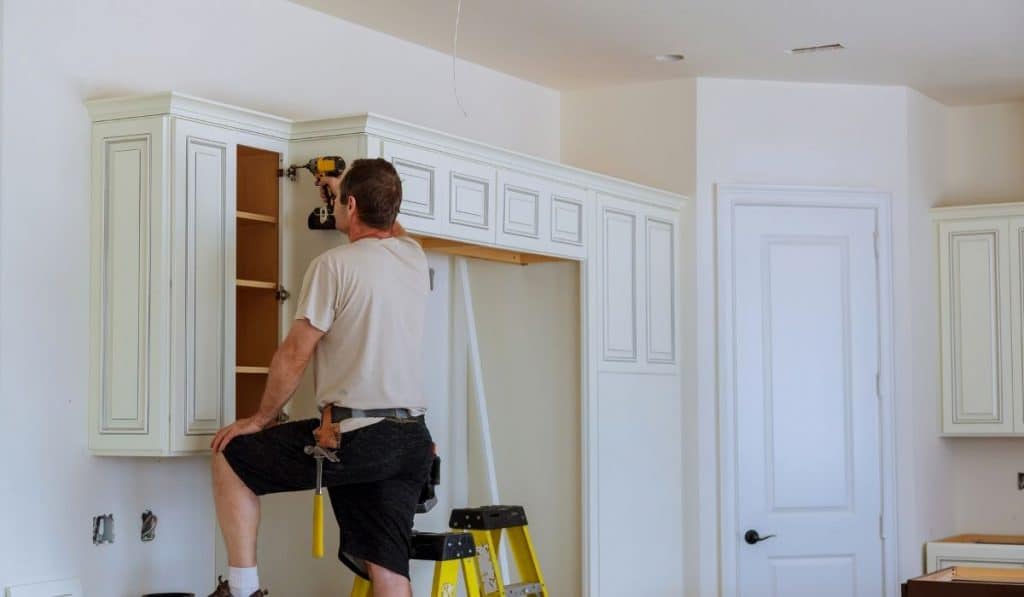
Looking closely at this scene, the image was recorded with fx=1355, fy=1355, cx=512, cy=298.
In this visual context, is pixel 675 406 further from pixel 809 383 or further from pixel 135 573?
pixel 135 573

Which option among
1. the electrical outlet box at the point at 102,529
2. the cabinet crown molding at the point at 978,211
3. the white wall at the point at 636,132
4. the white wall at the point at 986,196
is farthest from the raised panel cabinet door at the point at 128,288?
the white wall at the point at 986,196

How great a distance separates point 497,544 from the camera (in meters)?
5.00

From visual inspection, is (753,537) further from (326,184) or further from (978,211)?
(326,184)

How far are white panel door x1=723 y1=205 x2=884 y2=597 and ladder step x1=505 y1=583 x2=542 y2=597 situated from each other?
1.71 meters

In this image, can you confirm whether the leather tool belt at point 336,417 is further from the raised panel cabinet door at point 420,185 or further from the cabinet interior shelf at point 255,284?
the raised panel cabinet door at point 420,185

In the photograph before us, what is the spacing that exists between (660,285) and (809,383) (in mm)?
923

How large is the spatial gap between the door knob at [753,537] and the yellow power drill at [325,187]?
113 inches

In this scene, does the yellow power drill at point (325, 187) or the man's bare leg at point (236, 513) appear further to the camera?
the yellow power drill at point (325, 187)

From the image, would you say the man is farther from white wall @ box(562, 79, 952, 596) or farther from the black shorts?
white wall @ box(562, 79, 952, 596)

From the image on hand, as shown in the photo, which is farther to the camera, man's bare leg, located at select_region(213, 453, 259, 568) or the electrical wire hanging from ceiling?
the electrical wire hanging from ceiling

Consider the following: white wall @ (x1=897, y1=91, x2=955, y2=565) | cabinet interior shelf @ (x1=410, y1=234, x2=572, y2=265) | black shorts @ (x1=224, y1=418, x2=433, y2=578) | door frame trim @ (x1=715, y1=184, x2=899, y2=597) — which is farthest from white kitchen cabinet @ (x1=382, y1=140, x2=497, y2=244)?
white wall @ (x1=897, y1=91, x2=955, y2=565)

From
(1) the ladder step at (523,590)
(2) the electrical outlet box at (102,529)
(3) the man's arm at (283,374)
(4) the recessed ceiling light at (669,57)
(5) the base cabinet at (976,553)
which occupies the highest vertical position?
(4) the recessed ceiling light at (669,57)

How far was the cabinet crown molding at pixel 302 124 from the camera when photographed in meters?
4.29

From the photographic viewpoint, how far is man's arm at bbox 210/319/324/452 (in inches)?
156
